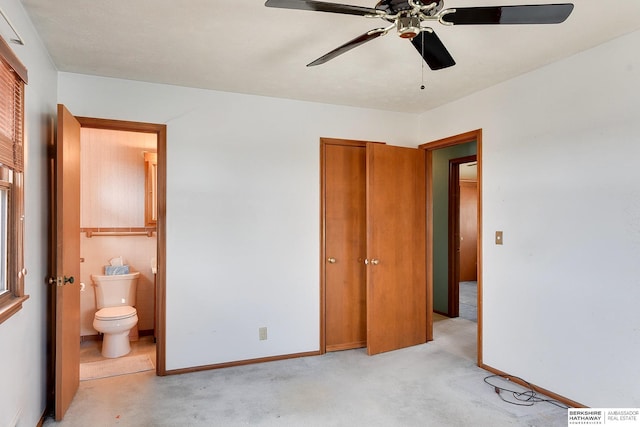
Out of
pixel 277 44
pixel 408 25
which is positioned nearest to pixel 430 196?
pixel 277 44

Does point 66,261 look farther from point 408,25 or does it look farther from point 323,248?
point 408,25

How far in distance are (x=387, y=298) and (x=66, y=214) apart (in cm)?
273

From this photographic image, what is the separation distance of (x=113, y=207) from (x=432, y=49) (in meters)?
3.62

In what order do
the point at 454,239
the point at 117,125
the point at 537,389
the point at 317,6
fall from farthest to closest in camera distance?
the point at 454,239 → the point at 117,125 → the point at 537,389 → the point at 317,6

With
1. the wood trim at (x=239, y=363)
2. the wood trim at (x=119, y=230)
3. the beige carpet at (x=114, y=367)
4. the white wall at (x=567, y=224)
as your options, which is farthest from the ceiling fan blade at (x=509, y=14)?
the wood trim at (x=119, y=230)

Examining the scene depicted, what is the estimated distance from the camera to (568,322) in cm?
260

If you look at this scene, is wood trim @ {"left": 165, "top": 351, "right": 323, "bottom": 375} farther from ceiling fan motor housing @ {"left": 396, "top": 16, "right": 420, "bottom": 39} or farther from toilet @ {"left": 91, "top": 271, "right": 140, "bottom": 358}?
ceiling fan motor housing @ {"left": 396, "top": 16, "right": 420, "bottom": 39}

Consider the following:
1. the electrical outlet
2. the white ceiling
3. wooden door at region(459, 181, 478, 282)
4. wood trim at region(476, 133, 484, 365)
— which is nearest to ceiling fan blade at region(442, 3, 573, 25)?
the white ceiling

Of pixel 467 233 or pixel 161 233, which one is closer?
pixel 161 233

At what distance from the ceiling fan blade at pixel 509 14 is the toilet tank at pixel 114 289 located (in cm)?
374

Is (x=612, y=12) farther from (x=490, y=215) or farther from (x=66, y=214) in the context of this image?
(x=66, y=214)

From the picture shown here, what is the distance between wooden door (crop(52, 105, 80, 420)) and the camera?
2.37m

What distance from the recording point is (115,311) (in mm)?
3607

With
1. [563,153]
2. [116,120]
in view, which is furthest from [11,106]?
[563,153]
